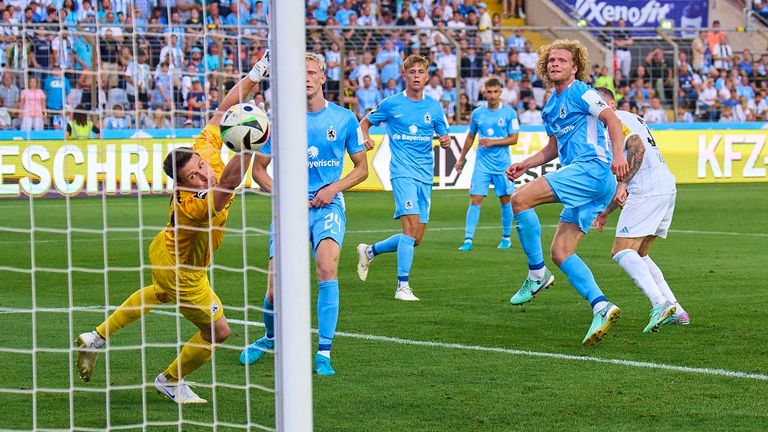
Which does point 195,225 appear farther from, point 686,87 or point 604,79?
point 686,87

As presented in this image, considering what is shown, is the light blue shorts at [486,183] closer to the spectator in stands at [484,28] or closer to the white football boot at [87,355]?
the white football boot at [87,355]

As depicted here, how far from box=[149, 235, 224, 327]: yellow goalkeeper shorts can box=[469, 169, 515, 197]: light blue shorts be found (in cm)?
953

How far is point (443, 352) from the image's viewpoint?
841 centimetres

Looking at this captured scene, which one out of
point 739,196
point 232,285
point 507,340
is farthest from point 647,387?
point 739,196

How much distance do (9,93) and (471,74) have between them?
54.0 ft

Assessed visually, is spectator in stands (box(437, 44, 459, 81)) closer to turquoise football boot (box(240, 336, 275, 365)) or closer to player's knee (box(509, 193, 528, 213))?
player's knee (box(509, 193, 528, 213))

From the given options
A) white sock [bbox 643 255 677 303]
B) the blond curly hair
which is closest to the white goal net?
the blond curly hair

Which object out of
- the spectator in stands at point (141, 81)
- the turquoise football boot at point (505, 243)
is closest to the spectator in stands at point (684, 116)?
the turquoise football boot at point (505, 243)

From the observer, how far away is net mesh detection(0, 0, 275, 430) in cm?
644

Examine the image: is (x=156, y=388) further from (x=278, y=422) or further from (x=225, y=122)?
(x=278, y=422)

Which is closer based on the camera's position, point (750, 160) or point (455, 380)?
point (455, 380)

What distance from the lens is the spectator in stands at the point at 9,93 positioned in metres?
12.5

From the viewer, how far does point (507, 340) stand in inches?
349

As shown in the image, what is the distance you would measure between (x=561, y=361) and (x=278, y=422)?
345 centimetres
